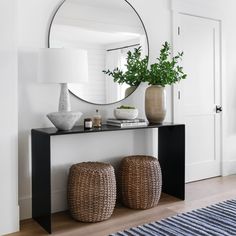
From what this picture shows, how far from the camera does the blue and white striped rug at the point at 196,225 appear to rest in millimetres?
2426

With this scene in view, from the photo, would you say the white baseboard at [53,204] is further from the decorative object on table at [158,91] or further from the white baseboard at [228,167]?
the white baseboard at [228,167]

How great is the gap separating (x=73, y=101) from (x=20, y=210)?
3.34 ft

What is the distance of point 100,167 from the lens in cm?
275

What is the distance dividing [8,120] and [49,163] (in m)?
0.43

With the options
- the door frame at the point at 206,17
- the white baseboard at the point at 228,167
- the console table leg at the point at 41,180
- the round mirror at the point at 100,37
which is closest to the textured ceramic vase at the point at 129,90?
the round mirror at the point at 100,37

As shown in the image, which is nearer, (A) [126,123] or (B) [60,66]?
(B) [60,66]

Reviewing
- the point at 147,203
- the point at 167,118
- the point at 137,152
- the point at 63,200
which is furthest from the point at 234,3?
the point at 63,200

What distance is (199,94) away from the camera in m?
3.95

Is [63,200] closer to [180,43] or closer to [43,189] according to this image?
[43,189]

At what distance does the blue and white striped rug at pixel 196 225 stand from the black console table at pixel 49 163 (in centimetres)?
48

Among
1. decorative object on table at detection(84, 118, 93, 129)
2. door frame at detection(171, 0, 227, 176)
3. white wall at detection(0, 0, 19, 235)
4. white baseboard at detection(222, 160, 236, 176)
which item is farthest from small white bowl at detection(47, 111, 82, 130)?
white baseboard at detection(222, 160, 236, 176)

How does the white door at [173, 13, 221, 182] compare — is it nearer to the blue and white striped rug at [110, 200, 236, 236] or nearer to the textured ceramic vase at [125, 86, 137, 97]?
the textured ceramic vase at [125, 86, 137, 97]

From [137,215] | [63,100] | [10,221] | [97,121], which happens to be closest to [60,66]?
[63,100]

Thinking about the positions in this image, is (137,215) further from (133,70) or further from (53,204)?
(133,70)
